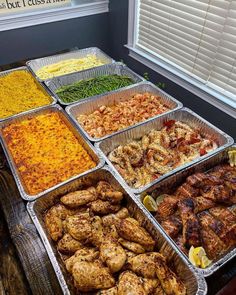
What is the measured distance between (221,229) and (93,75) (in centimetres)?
236

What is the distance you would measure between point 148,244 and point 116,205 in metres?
0.36

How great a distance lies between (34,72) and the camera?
3283 millimetres

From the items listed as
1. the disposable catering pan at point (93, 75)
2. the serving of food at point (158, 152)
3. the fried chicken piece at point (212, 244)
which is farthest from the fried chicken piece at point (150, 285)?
the disposable catering pan at point (93, 75)

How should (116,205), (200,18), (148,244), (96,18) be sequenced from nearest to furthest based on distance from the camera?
1. (148,244)
2. (116,205)
3. (200,18)
4. (96,18)

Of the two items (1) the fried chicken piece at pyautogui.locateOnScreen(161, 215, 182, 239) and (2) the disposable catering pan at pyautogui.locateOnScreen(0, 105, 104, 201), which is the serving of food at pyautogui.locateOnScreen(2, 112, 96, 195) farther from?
(1) the fried chicken piece at pyautogui.locateOnScreen(161, 215, 182, 239)

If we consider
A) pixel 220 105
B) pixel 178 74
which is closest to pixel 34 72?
pixel 178 74

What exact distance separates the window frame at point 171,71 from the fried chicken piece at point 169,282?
1.70 m

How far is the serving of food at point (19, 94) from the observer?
2.73 m

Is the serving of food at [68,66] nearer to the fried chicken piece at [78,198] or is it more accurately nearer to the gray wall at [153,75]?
the gray wall at [153,75]

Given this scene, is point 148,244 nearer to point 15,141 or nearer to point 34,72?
point 15,141

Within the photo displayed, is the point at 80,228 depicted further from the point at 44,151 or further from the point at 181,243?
the point at 44,151

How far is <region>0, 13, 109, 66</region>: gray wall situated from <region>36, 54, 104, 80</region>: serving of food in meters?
0.40

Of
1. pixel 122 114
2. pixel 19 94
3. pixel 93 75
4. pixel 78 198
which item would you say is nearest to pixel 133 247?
pixel 78 198

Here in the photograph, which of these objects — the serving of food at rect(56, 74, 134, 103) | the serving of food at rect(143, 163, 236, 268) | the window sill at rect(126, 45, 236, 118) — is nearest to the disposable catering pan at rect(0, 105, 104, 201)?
the serving of food at rect(56, 74, 134, 103)
